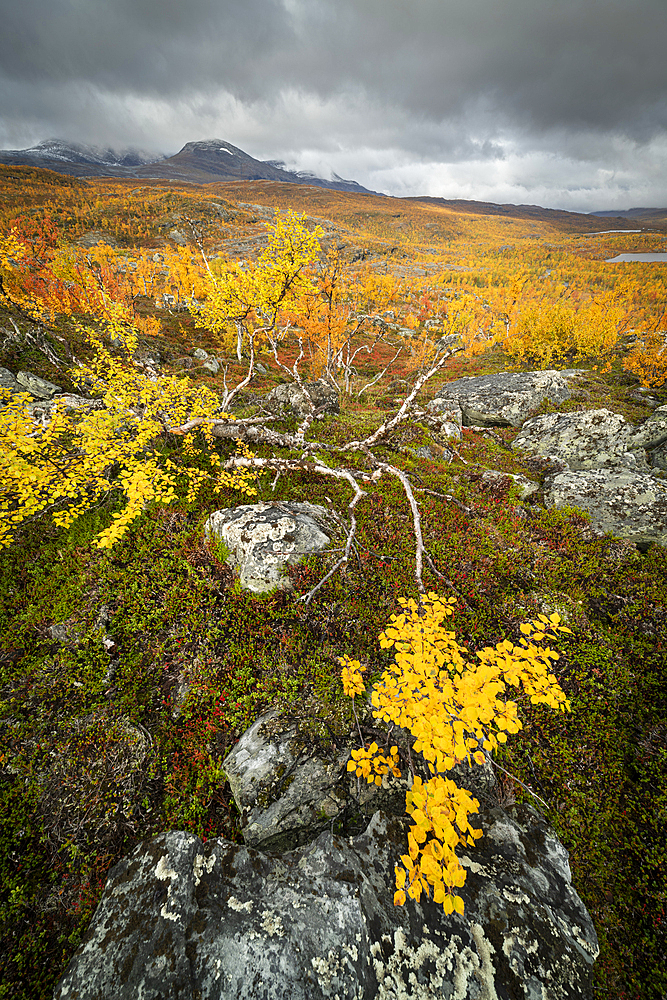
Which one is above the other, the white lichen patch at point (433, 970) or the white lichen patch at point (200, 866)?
the white lichen patch at point (433, 970)

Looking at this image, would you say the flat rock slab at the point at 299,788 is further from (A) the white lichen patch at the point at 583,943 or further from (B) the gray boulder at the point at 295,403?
(B) the gray boulder at the point at 295,403

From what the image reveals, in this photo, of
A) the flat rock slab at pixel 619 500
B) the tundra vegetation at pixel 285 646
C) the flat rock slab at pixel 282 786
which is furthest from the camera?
the flat rock slab at pixel 619 500

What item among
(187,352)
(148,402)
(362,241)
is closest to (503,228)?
(362,241)

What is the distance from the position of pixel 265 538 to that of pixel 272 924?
5.08 m

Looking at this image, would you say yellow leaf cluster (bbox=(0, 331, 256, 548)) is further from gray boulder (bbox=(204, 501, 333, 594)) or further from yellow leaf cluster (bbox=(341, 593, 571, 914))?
yellow leaf cluster (bbox=(341, 593, 571, 914))

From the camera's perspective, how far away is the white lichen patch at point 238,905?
Answer: 342 centimetres

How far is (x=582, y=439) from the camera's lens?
Result: 38.9 feet

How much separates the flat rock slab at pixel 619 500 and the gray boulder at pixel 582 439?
4.46ft

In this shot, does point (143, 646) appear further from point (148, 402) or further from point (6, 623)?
point (148, 402)

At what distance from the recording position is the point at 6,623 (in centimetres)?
611

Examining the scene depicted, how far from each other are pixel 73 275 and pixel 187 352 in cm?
683

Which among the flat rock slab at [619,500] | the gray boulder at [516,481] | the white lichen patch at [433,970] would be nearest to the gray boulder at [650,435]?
the flat rock slab at [619,500]

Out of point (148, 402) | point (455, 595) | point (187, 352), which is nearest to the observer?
point (455, 595)

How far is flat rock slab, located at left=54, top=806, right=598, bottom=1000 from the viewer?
2986 millimetres
